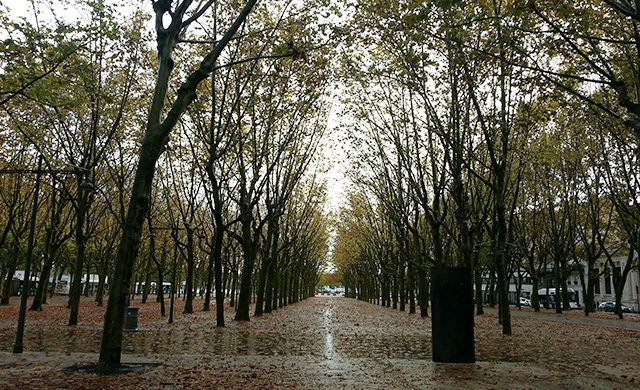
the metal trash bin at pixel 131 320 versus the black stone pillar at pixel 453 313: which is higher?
the black stone pillar at pixel 453 313

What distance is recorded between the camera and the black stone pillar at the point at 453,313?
32.7ft

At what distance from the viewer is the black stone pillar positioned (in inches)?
393

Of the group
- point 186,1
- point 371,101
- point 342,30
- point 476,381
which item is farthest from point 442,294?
point 371,101

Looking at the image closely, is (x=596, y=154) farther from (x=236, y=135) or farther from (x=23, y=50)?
(x=23, y=50)

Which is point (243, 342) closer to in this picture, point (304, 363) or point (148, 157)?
point (304, 363)

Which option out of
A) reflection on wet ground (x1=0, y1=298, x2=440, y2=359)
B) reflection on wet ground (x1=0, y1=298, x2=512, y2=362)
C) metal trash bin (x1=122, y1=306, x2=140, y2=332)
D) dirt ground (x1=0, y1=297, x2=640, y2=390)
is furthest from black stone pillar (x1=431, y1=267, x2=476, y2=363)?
metal trash bin (x1=122, y1=306, x2=140, y2=332)

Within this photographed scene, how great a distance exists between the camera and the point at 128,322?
16.6 metres

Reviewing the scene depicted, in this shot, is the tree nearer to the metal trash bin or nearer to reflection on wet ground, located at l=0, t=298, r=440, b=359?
reflection on wet ground, located at l=0, t=298, r=440, b=359

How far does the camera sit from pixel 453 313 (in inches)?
393

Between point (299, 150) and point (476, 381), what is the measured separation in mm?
17887

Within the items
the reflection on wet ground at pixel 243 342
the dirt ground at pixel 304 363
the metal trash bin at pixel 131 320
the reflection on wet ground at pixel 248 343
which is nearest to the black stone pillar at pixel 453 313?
the dirt ground at pixel 304 363

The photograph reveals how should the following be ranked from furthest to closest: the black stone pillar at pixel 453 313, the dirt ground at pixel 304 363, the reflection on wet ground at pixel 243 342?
the reflection on wet ground at pixel 243 342
the black stone pillar at pixel 453 313
the dirt ground at pixel 304 363

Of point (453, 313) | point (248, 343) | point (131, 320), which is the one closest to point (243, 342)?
point (248, 343)

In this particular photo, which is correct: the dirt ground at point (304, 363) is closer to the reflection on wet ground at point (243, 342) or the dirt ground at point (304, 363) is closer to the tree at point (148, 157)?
the reflection on wet ground at point (243, 342)
